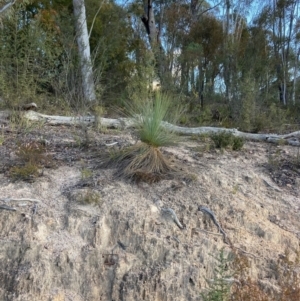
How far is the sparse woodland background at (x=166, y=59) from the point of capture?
603 centimetres

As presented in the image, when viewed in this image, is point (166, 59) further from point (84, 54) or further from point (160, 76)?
point (84, 54)

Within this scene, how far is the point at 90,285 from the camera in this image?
2.88 m

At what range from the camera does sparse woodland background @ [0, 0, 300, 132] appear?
19.8 ft

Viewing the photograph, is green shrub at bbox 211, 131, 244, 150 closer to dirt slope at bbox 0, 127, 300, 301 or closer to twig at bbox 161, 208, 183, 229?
dirt slope at bbox 0, 127, 300, 301

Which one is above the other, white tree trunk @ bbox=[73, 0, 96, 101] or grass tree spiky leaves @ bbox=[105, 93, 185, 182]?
white tree trunk @ bbox=[73, 0, 96, 101]

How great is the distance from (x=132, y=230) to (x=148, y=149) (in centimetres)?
99

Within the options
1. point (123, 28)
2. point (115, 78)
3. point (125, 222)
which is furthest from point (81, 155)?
point (123, 28)

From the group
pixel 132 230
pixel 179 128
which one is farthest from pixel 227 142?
pixel 132 230

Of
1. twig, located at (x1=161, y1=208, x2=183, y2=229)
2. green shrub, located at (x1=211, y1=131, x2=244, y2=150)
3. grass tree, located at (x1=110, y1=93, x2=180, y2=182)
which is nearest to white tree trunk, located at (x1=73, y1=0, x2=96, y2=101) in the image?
grass tree, located at (x1=110, y1=93, x2=180, y2=182)

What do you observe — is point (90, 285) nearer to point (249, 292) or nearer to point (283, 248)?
point (249, 292)

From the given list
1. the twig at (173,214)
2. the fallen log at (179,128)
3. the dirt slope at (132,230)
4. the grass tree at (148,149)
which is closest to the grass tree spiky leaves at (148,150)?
the grass tree at (148,149)

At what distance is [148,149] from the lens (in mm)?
3916

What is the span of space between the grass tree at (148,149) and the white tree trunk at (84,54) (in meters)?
1.87

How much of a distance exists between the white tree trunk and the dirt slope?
7.12 feet
